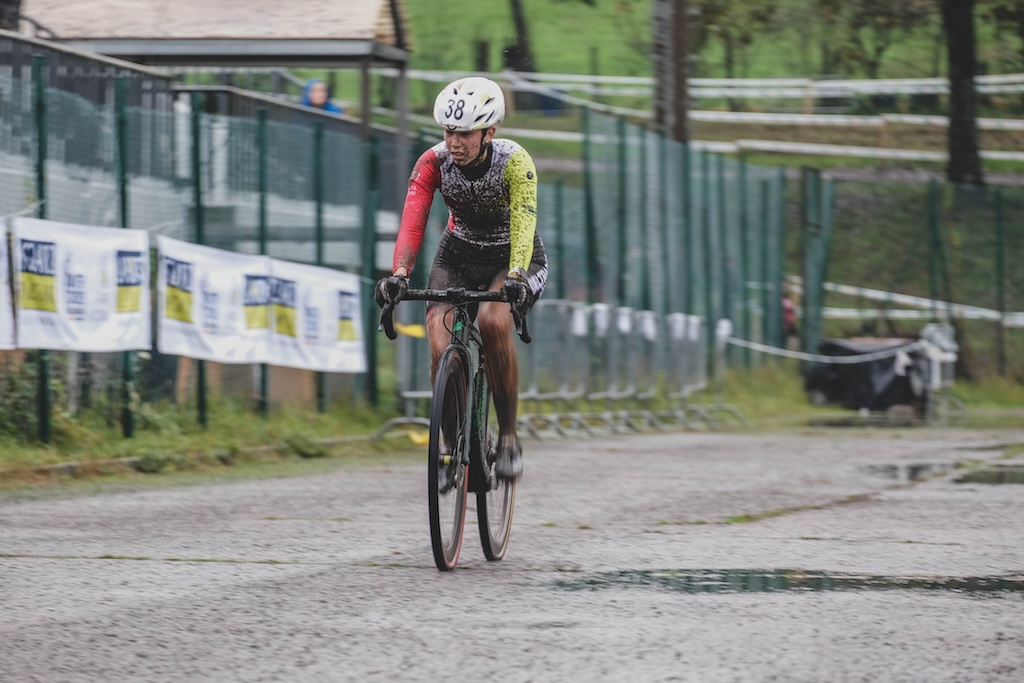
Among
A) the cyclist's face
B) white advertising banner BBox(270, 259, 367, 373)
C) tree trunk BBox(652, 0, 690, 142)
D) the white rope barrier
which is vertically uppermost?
tree trunk BBox(652, 0, 690, 142)

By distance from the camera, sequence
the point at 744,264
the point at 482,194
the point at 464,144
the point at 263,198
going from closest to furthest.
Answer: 1. the point at 464,144
2. the point at 482,194
3. the point at 263,198
4. the point at 744,264

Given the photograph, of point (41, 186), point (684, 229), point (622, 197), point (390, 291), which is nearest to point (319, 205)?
point (41, 186)

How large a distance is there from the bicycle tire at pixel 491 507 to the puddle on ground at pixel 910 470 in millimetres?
5690

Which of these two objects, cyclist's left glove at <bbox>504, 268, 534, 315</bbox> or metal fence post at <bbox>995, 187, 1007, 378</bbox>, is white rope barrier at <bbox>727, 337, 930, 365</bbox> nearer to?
metal fence post at <bbox>995, 187, 1007, 378</bbox>

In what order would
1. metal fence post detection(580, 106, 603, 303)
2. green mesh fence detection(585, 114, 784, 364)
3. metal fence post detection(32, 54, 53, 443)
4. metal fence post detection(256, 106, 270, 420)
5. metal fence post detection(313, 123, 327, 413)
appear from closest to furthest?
metal fence post detection(32, 54, 53, 443) < metal fence post detection(256, 106, 270, 420) < metal fence post detection(313, 123, 327, 413) < metal fence post detection(580, 106, 603, 303) < green mesh fence detection(585, 114, 784, 364)

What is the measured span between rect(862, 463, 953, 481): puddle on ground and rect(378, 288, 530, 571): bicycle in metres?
5.95

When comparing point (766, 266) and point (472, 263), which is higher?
point (766, 266)

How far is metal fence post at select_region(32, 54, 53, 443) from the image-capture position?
12523 millimetres

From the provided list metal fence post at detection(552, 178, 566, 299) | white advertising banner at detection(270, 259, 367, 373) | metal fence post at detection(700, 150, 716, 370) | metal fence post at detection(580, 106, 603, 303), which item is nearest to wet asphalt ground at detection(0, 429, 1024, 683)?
white advertising banner at detection(270, 259, 367, 373)

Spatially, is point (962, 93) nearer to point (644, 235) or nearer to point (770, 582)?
point (644, 235)

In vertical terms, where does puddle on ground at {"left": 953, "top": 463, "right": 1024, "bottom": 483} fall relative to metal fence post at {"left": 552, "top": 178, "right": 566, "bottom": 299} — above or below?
below

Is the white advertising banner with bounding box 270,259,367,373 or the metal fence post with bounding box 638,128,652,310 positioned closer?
the white advertising banner with bounding box 270,259,367,373

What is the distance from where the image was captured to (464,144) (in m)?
7.78

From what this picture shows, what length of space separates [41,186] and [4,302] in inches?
42.2
